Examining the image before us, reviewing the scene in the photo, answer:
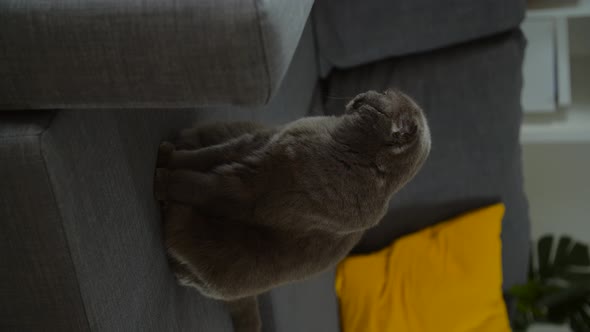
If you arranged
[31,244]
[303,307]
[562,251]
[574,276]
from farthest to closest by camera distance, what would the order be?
[562,251] < [574,276] < [303,307] < [31,244]

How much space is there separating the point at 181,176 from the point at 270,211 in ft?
0.43

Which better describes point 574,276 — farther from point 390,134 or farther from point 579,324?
point 390,134

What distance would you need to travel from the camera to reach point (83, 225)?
0.81 metres

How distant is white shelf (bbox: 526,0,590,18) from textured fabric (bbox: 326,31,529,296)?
0.27m

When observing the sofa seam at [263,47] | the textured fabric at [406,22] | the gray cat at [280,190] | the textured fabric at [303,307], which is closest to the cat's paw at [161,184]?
the gray cat at [280,190]

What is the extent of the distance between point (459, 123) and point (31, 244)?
1.59m

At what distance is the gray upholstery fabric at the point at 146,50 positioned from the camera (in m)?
0.68

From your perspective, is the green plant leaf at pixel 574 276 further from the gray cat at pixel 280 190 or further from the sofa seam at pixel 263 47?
the sofa seam at pixel 263 47

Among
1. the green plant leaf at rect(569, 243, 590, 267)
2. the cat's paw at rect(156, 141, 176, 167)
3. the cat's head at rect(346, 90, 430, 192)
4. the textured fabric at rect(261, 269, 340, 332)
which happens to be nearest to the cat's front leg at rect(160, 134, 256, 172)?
the cat's paw at rect(156, 141, 176, 167)

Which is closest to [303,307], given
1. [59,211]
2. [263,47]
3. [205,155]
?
[205,155]

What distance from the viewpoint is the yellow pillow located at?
2.12 m

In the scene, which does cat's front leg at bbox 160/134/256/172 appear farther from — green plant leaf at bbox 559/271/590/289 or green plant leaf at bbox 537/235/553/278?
green plant leaf at bbox 537/235/553/278

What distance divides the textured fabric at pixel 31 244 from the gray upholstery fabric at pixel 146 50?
5cm

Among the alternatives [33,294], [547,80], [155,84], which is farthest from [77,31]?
[547,80]
